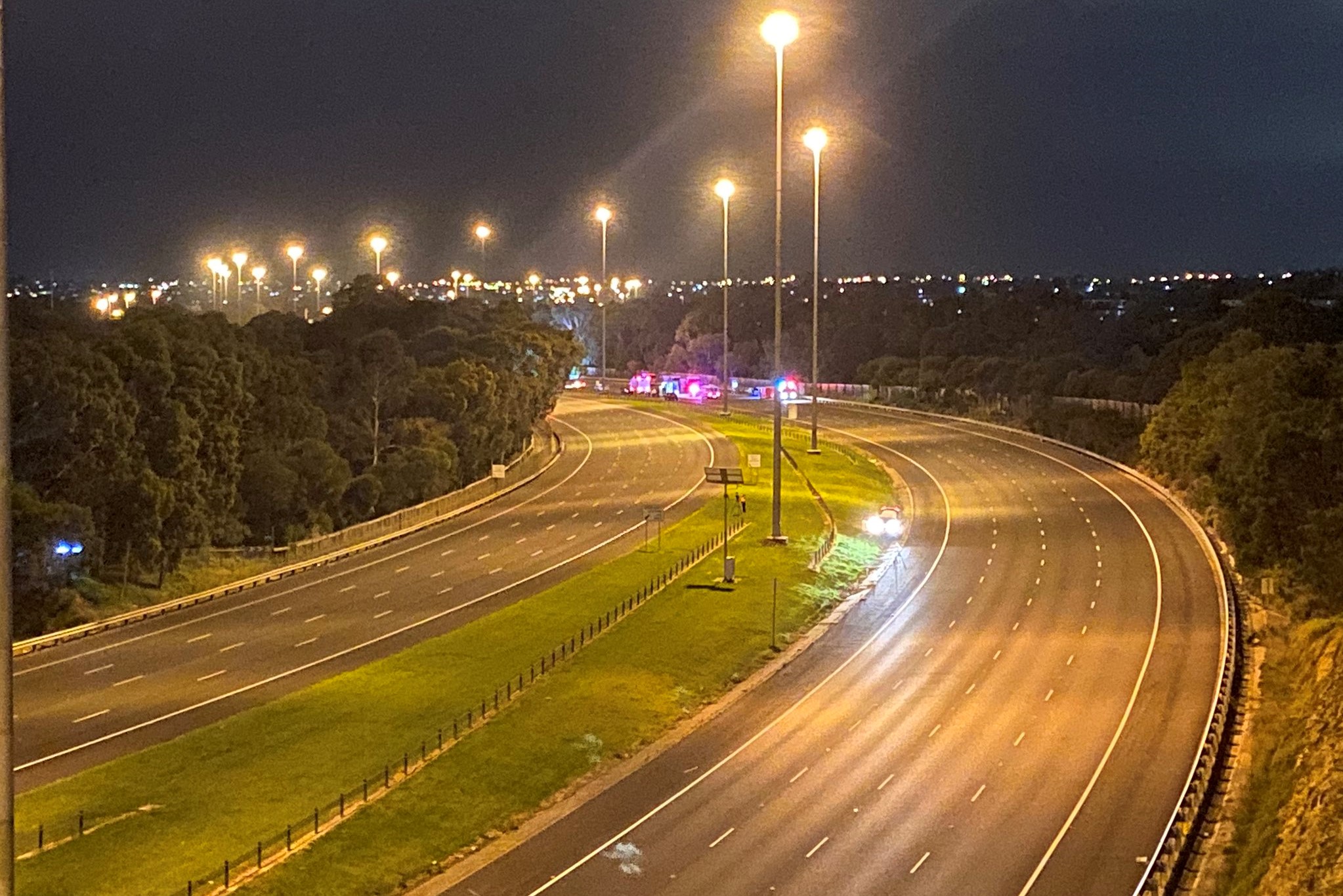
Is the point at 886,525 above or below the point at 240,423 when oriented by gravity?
below

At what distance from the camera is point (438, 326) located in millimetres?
79938

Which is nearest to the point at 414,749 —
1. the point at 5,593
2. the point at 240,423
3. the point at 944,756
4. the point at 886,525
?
the point at 944,756

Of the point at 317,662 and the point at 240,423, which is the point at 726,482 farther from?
the point at 240,423

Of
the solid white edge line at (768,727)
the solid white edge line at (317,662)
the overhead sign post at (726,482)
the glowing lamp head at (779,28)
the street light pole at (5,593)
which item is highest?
the glowing lamp head at (779,28)

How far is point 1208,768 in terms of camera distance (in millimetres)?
27359

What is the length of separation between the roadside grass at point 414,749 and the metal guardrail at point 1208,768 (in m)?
10.4

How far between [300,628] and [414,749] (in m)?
12.9

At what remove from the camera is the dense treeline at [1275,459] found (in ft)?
139

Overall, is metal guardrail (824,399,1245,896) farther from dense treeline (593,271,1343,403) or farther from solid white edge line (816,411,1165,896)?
dense treeline (593,271,1343,403)

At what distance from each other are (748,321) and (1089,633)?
151m

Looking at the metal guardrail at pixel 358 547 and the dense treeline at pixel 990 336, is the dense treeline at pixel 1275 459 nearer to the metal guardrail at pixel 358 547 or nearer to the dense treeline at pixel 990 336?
the metal guardrail at pixel 358 547

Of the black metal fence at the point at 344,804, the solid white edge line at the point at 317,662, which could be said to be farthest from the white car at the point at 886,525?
the black metal fence at the point at 344,804

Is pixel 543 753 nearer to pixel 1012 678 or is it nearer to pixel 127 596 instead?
pixel 1012 678

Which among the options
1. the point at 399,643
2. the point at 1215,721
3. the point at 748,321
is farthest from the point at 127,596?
the point at 748,321
